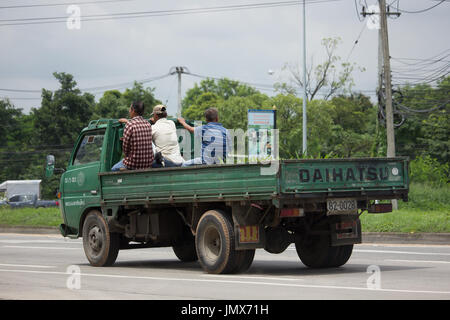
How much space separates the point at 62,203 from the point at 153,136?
2.90 meters

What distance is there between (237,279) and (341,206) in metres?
1.72

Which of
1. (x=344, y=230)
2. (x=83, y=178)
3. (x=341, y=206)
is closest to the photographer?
(x=341, y=206)

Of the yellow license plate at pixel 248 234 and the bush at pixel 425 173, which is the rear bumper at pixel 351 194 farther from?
the bush at pixel 425 173

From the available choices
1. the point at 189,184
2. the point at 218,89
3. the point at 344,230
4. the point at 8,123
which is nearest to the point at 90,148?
the point at 189,184

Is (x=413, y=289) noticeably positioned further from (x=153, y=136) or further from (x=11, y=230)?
(x=11, y=230)

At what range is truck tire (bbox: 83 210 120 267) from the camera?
1249cm

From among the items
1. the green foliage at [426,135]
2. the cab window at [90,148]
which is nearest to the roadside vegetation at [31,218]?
the cab window at [90,148]

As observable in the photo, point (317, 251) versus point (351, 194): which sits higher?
point (351, 194)

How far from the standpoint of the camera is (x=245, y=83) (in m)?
99.4

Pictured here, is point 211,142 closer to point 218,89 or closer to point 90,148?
point 90,148

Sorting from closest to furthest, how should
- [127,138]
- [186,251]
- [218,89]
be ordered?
[127,138], [186,251], [218,89]

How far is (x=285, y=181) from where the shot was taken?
945cm

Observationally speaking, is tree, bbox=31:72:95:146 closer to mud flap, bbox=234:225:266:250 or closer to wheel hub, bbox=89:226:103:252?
wheel hub, bbox=89:226:103:252

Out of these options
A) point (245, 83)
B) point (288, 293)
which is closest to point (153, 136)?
point (288, 293)
